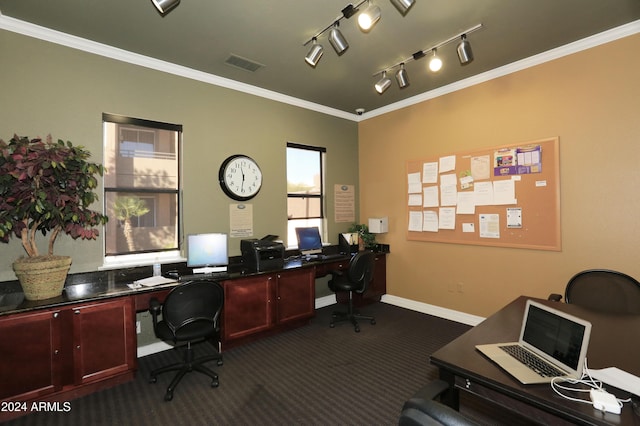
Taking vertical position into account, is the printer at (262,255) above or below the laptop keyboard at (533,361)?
above

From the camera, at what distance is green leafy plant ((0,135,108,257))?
2320 mm

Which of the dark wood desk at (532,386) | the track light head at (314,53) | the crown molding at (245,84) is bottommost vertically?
the dark wood desk at (532,386)

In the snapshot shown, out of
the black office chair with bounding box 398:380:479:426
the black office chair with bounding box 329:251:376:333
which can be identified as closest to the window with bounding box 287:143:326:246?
the black office chair with bounding box 329:251:376:333

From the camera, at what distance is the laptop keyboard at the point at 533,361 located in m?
1.36

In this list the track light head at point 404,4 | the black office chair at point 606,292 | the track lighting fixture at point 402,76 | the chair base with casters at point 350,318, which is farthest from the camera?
the chair base with casters at point 350,318

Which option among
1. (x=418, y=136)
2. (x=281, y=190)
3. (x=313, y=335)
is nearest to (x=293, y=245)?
(x=281, y=190)

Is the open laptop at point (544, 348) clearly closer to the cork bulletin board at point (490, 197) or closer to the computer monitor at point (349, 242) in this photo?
the cork bulletin board at point (490, 197)

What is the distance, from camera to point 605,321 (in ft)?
6.38

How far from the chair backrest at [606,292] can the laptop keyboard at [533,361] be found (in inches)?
44.4

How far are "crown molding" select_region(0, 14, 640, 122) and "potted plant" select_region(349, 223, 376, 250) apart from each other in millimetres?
1974

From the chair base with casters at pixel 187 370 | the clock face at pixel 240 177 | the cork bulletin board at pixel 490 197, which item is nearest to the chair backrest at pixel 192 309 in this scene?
the chair base with casters at pixel 187 370

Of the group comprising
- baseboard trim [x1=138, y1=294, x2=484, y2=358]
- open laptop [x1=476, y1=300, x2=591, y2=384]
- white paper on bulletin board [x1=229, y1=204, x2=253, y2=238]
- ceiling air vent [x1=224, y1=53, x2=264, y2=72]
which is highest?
ceiling air vent [x1=224, y1=53, x2=264, y2=72]

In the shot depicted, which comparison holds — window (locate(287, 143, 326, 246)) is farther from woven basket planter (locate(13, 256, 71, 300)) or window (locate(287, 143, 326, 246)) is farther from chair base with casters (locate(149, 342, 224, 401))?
woven basket planter (locate(13, 256, 71, 300))

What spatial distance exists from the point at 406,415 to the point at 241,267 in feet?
10.1
